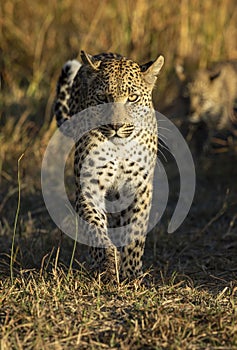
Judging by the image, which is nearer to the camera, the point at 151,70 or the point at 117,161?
the point at 117,161

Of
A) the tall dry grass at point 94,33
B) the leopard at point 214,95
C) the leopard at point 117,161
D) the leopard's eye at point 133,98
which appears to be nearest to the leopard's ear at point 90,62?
the leopard at point 117,161

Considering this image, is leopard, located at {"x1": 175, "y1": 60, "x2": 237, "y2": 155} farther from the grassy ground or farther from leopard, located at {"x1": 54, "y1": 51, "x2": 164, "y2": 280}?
leopard, located at {"x1": 54, "y1": 51, "x2": 164, "y2": 280}

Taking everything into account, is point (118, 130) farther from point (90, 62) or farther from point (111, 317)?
point (111, 317)

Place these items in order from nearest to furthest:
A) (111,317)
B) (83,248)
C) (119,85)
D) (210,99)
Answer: (111,317), (119,85), (83,248), (210,99)

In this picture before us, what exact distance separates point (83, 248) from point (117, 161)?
120cm

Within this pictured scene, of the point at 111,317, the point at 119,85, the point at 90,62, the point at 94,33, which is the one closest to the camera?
the point at 111,317

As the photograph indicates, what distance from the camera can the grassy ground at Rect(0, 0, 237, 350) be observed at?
396 centimetres

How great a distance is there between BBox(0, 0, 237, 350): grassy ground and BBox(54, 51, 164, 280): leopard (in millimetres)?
220

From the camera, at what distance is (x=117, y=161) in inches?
202

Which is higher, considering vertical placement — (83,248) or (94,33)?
(94,33)

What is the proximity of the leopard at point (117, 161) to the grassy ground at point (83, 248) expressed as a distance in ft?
0.72

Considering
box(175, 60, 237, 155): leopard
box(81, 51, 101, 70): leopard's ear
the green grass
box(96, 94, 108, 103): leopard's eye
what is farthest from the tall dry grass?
the green grass

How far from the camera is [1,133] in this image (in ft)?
27.1

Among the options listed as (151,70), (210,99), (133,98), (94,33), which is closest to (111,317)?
(133,98)
